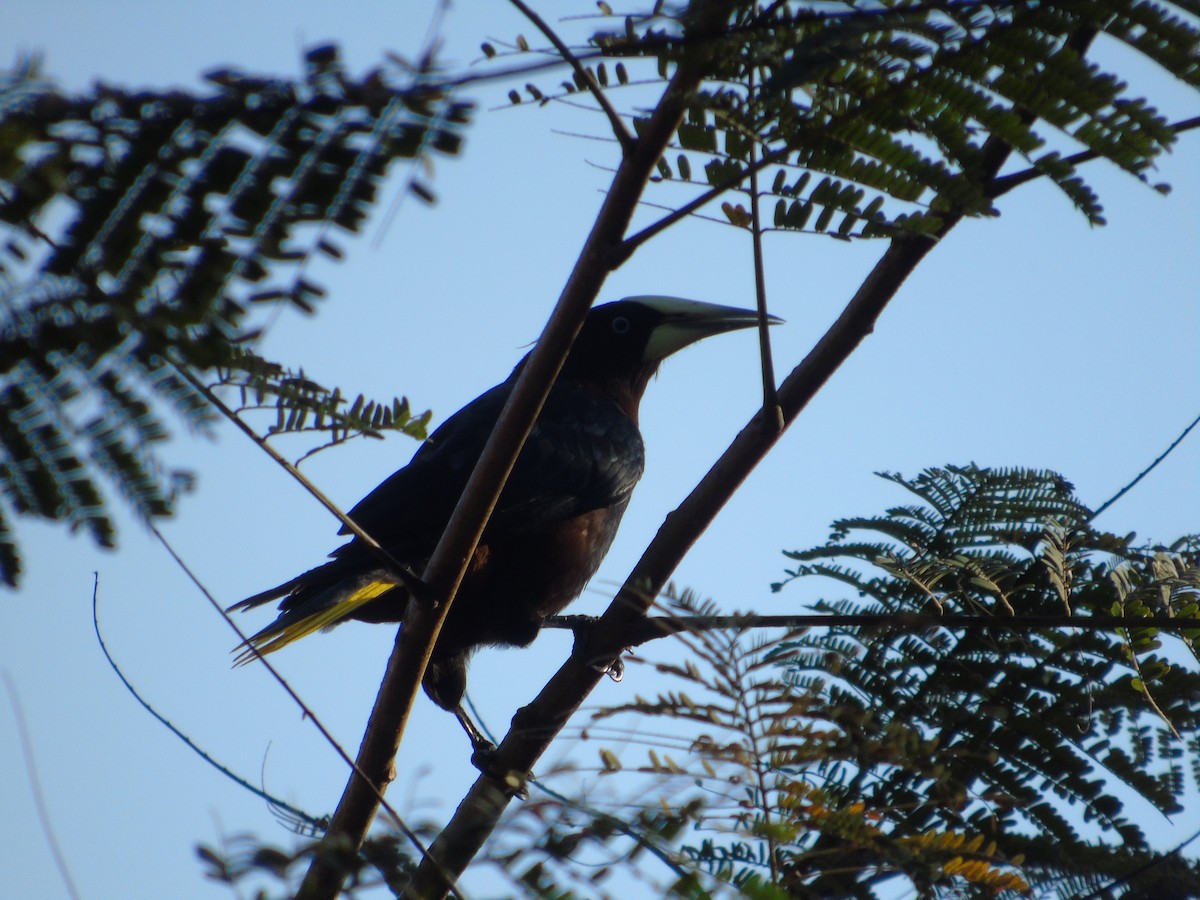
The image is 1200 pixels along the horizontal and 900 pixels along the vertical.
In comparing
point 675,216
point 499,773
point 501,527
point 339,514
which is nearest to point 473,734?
point 501,527

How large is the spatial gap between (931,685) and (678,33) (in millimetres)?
1742

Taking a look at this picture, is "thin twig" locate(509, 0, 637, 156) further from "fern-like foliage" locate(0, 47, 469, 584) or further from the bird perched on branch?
the bird perched on branch

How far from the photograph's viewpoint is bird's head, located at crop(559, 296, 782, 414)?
19.2ft

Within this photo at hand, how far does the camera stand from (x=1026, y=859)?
239 cm

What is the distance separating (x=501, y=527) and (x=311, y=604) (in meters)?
1.01

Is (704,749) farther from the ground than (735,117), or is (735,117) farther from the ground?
(735,117)

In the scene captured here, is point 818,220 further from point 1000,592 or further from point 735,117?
point 1000,592

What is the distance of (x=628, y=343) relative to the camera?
5.94 meters

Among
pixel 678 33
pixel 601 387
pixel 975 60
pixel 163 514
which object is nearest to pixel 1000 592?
pixel 975 60

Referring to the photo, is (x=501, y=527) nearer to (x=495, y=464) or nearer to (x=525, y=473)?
(x=525, y=473)

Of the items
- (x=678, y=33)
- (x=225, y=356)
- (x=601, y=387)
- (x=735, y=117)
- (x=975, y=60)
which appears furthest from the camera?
(x=601, y=387)

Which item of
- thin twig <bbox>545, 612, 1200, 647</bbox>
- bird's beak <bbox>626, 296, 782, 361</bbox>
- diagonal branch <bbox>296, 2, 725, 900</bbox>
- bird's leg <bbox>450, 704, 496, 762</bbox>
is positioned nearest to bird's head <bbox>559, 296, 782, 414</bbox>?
bird's beak <bbox>626, 296, 782, 361</bbox>

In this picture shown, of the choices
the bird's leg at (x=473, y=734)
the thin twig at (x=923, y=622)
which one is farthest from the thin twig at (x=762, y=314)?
the bird's leg at (x=473, y=734)

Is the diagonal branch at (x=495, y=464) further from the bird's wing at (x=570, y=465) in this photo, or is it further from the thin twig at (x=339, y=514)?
the bird's wing at (x=570, y=465)
